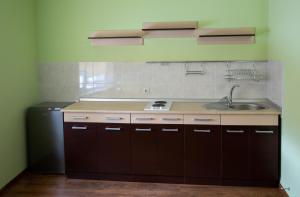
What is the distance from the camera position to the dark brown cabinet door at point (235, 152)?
3793 millimetres

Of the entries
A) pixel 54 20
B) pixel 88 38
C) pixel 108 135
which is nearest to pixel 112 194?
pixel 108 135

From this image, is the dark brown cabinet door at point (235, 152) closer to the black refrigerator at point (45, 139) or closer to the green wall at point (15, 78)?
the black refrigerator at point (45, 139)

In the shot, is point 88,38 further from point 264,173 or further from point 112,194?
point 264,173

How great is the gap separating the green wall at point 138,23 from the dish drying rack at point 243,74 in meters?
0.15

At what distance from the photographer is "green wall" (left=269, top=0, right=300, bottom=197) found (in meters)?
3.21

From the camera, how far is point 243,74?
14.4 ft

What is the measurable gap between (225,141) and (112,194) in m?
1.39

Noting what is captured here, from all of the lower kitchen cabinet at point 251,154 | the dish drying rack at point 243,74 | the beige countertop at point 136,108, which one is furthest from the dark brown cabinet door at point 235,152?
the dish drying rack at point 243,74

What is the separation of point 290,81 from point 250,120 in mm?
618

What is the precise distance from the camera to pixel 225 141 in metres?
3.83

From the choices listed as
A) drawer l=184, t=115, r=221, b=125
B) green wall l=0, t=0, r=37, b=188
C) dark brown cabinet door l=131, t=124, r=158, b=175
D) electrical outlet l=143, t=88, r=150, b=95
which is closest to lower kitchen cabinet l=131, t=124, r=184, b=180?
dark brown cabinet door l=131, t=124, r=158, b=175

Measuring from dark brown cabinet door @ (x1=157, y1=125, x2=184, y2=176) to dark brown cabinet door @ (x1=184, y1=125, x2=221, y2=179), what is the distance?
0.23 ft

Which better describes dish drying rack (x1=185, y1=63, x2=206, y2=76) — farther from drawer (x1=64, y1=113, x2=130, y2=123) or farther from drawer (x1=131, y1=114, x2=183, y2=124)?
drawer (x1=64, y1=113, x2=130, y2=123)

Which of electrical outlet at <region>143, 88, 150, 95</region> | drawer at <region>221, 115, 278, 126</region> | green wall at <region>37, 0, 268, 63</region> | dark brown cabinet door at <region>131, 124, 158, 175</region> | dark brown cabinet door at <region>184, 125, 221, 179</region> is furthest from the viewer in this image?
electrical outlet at <region>143, 88, 150, 95</region>
